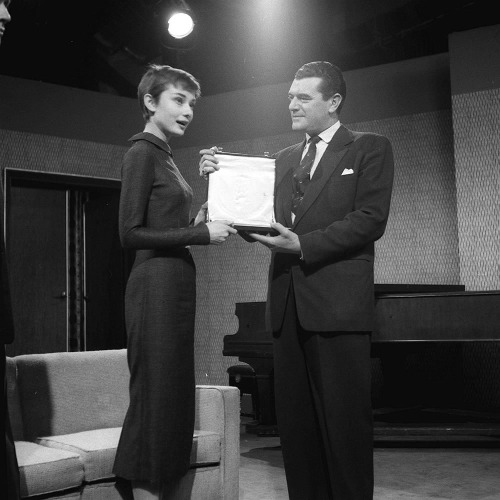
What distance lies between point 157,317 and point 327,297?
564 millimetres

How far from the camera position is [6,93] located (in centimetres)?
648

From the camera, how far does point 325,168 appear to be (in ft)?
7.71

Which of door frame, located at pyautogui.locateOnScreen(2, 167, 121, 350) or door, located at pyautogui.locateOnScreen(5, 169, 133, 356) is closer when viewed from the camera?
door frame, located at pyautogui.locateOnScreen(2, 167, 121, 350)

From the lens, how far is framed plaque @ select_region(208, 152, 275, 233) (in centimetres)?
236

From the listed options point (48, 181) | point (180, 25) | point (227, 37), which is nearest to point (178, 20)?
point (180, 25)

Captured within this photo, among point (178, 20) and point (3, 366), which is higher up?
point (178, 20)

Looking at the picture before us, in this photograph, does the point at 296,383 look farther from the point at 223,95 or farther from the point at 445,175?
the point at 223,95

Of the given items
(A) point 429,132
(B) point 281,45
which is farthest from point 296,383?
(B) point 281,45

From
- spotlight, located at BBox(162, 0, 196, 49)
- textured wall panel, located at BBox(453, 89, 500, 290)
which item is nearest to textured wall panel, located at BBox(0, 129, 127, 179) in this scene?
spotlight, located at BBox(162, 0, 196, 49)

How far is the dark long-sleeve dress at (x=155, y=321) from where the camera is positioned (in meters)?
2.33

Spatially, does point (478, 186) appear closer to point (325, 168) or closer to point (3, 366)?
point (325, 168)

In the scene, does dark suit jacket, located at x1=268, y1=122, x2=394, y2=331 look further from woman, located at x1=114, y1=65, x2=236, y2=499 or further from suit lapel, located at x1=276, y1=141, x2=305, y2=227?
woman, located at x1=114, y1=65, x2=236, y2=499

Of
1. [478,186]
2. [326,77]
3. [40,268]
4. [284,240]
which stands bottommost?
[284,240]

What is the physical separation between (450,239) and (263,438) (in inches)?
88.7
